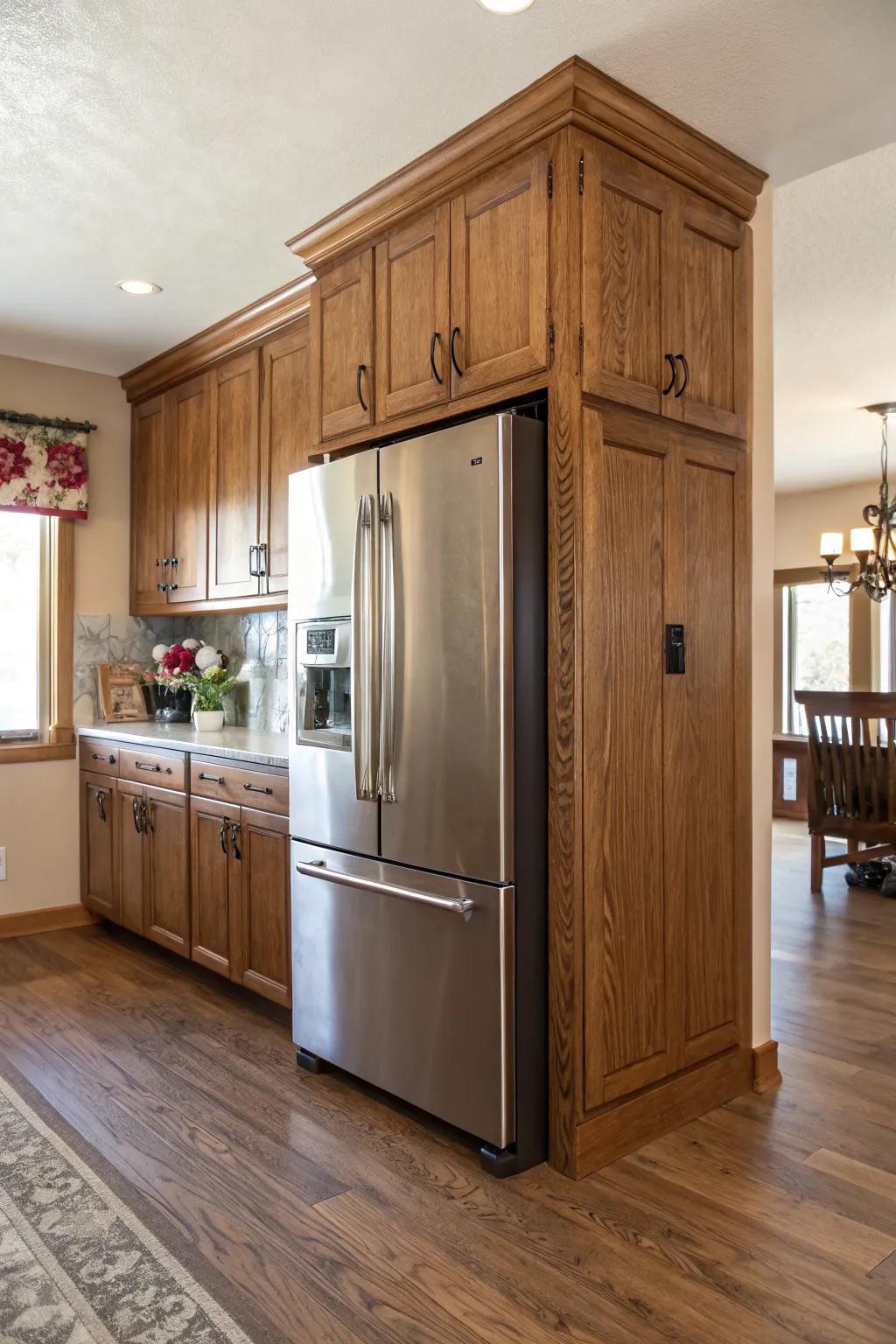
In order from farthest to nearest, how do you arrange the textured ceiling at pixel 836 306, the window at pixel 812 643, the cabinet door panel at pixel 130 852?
1. the window at pixel 812 643
2. the cabinet door panel at pixel 130 852
3. the textured ceiling at pixel 836 306

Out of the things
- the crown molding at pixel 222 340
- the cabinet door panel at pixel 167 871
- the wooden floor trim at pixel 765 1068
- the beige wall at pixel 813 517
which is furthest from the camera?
the beige wall at pixel 813 517

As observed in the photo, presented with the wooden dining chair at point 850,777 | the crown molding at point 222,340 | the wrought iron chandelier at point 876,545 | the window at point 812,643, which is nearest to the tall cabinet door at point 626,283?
the crown molding at point 222,340

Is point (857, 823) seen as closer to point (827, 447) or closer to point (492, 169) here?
point (827, 447)

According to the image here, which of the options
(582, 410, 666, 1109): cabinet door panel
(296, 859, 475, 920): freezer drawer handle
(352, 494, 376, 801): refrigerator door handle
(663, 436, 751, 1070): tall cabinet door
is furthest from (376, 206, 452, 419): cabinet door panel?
(296, 859, 475, 920): freezer drawer handle

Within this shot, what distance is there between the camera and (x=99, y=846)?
4.39 metres

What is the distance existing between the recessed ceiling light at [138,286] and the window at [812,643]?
6.02 meters

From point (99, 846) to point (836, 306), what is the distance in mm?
3965

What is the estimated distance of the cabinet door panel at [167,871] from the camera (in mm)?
3707

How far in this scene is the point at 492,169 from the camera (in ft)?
7.98

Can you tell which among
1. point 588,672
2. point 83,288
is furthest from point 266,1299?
point 83,288

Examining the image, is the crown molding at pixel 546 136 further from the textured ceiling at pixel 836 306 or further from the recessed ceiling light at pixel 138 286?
the recessed ceiling light at pixel 138 286

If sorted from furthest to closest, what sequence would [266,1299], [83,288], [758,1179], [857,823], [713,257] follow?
1. [857,823]
2. [83,288]
3. [713,257]
4. [758,1179]
5. [266,1299]

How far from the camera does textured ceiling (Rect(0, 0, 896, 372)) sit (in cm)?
204

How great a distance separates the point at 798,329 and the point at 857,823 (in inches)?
104
